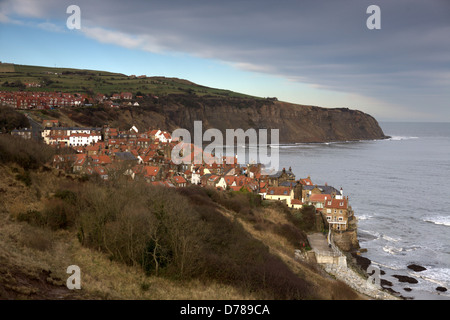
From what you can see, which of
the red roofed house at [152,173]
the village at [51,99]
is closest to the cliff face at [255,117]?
the village at [51,99]

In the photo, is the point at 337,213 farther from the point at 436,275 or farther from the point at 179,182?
the point at 179,182

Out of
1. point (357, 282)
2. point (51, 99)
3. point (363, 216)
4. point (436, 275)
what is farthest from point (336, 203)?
point (51, 99)

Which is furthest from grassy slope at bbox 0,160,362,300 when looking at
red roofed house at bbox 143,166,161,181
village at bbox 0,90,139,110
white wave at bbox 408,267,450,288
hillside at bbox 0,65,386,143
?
village at bbox 0,90,139,110

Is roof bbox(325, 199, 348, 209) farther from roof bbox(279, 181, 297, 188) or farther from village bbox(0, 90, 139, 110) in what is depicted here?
village bbox(0, 90, 139, 110)

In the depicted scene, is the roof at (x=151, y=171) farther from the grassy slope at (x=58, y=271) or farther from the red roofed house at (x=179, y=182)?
the grassy slope at (x=58, y=271)

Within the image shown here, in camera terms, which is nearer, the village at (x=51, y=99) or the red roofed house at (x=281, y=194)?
the red roofed house at (x=281, y=194)

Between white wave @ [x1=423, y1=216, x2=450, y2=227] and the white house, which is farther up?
the white house
